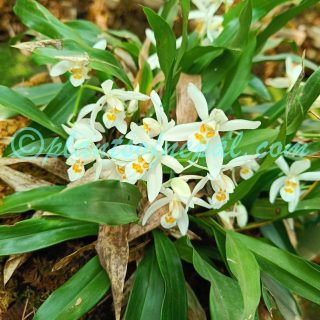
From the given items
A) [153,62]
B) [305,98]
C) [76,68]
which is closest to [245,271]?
[305,98]

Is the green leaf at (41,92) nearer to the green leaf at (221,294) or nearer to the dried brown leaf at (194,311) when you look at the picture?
the green leaf at (221,294)

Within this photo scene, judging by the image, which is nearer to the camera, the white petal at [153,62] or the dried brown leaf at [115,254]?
the dried brown leaf at [115,254]

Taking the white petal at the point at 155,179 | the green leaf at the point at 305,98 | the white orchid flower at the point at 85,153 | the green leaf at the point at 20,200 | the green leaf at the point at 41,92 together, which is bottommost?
the green leaf at the point at 20,200

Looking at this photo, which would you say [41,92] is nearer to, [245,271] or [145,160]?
[145,160]

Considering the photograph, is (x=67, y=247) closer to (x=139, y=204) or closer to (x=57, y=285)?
(x=57, y=285)

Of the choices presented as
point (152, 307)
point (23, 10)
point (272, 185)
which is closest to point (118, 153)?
point (152, 307)

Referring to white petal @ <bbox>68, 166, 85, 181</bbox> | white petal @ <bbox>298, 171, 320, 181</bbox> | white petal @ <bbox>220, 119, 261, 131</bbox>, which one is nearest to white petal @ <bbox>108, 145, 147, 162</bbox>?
white petal @ <bbox>68, 166, 85, 181</bbox>

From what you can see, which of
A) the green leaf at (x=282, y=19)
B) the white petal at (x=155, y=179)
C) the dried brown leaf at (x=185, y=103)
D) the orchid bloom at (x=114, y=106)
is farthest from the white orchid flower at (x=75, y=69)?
the green leaf at (x=282, y=19)
